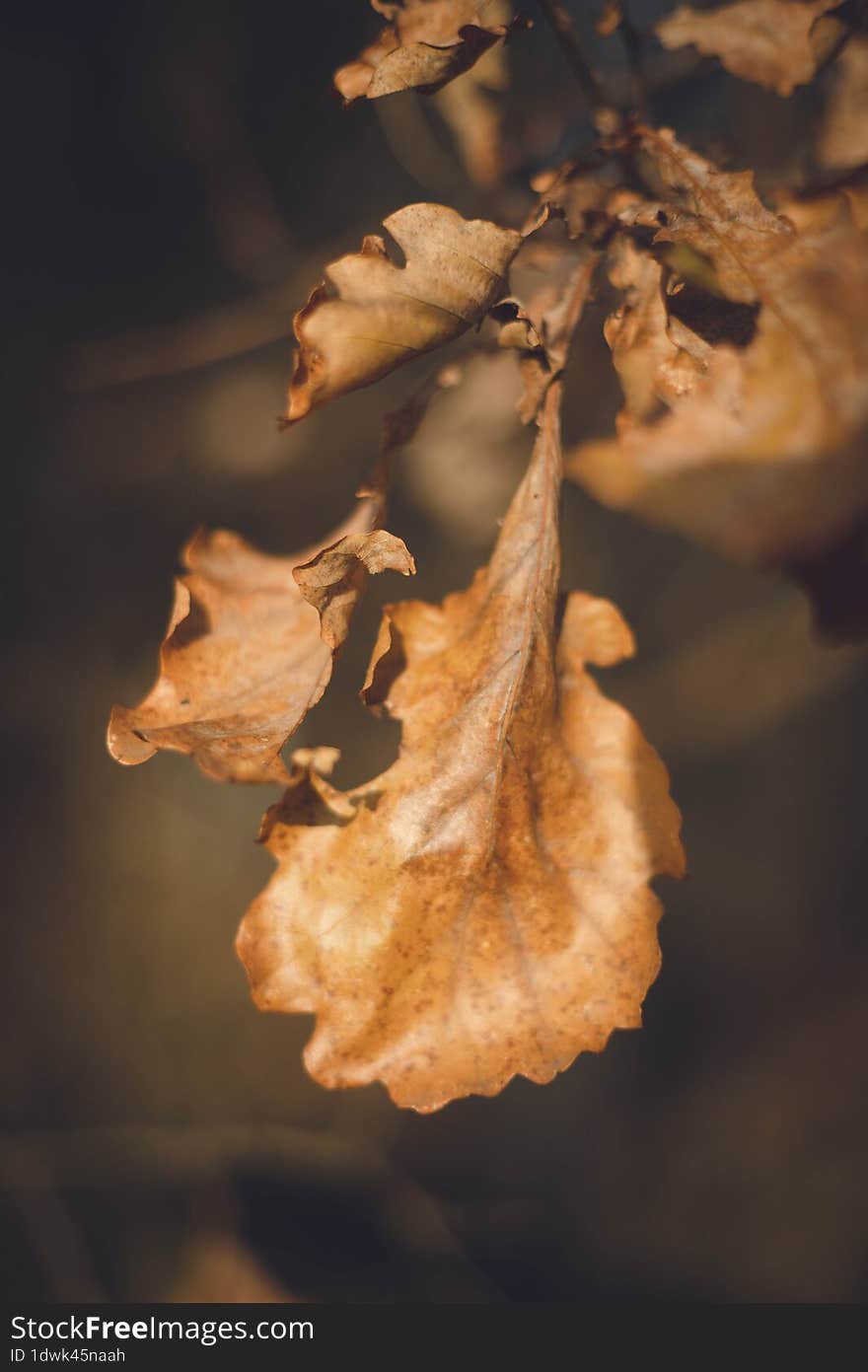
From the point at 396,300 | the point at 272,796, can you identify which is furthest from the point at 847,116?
the point at 272,796

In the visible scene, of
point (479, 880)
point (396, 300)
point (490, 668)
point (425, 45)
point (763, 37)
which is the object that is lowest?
point (479, 880)

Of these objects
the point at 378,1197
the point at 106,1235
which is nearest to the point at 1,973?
the point at 106,1235

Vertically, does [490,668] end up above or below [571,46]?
below

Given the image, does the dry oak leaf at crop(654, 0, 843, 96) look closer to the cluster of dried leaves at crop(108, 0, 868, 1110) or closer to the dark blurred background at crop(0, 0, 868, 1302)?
the cluster of dried leaves at crop(108, 0, 868, 1110)

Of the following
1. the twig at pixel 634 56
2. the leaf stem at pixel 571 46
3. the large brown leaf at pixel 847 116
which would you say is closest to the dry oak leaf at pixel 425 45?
the leaf stem at pixel 571 46

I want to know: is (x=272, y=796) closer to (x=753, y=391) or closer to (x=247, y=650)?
(x=247, y=650)

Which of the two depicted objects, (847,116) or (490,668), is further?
(847,116)

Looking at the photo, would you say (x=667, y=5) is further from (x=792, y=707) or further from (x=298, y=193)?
(x=792, y=707)

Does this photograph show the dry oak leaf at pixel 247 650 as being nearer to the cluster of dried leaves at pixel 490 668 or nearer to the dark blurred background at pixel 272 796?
the cluster of dried leaves at pixel 490 668
